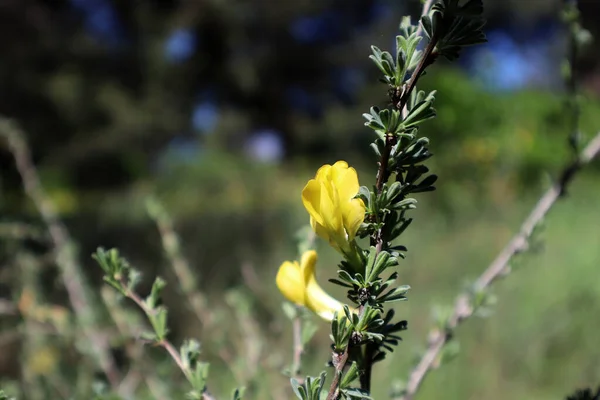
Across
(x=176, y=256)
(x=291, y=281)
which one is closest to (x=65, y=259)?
(x=176, y=256)

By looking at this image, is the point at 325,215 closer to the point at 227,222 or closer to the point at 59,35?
the point at 227,222

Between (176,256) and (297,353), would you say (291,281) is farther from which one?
(176,256)

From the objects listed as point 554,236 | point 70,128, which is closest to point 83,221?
point 70,128

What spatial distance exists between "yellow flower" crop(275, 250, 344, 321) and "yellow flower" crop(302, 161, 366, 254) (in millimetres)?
63

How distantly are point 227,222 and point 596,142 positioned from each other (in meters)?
3.71

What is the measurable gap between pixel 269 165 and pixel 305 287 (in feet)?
29.6

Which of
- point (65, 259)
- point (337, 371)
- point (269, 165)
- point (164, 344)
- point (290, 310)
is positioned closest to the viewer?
point (337, 371)

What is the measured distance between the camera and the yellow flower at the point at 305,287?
39 cm

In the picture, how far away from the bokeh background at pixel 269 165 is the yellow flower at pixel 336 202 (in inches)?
3.9

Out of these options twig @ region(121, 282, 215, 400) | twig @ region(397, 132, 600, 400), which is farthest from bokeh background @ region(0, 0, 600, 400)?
twig @ region(121, 282, 215, 400)

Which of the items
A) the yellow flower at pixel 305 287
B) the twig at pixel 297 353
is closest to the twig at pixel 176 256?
the twig at pixel 297 353

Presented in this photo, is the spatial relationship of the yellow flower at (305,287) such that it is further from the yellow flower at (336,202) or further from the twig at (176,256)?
the twig at (176,256)

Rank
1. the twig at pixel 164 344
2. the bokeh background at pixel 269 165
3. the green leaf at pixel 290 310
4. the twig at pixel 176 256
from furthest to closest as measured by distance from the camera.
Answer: the bokeh background at pixel 269 165 → the twig at pixel 176 256 → the green leaf at pixel 290 310 → the twig at pixel 164 344

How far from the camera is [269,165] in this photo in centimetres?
939
